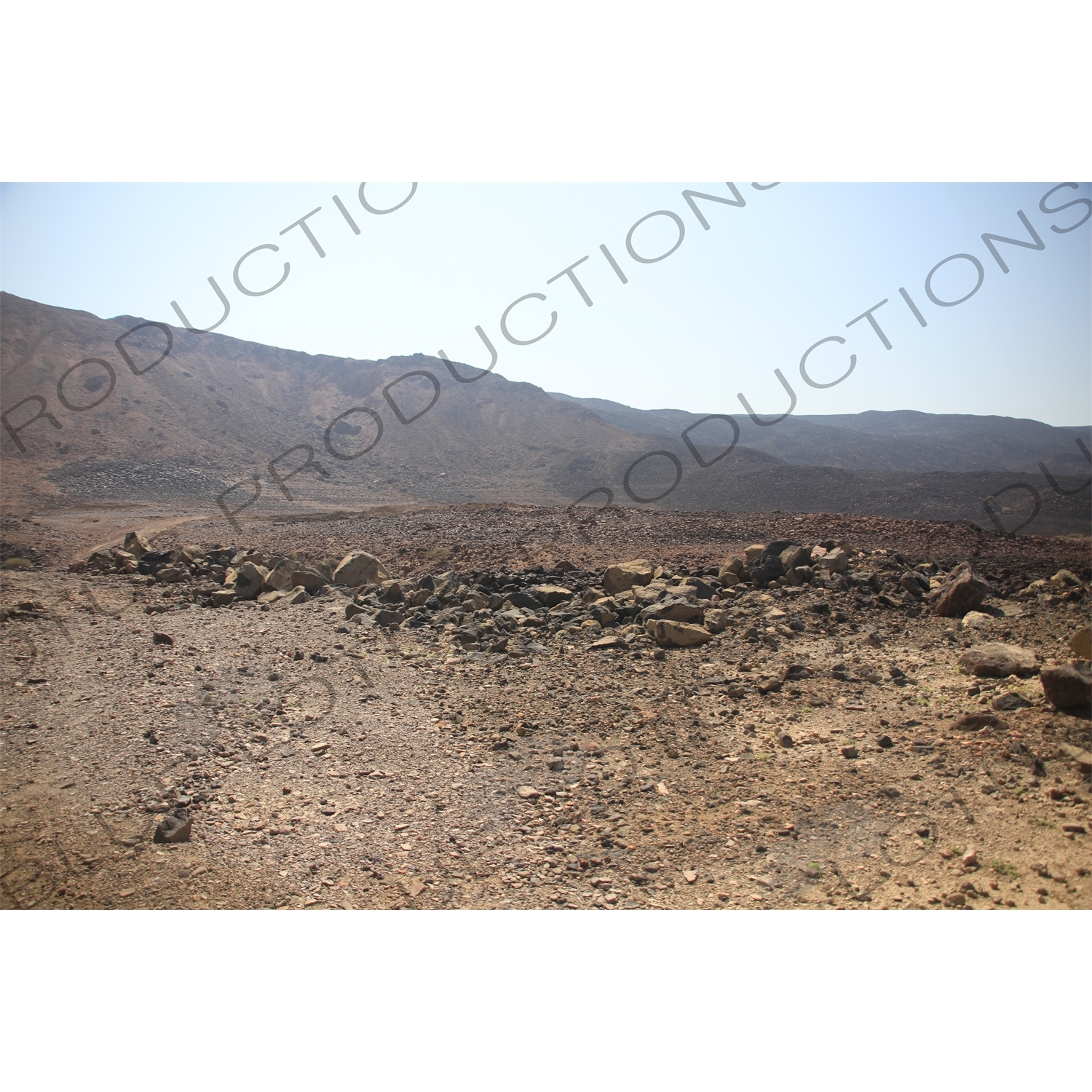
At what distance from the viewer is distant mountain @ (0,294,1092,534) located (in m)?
29.1

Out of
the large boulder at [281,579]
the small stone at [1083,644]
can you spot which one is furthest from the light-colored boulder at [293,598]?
the small stone at [1083,644]

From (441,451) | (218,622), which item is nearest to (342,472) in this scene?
(441,451)

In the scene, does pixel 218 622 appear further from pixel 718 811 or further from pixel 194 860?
pixel 718 811

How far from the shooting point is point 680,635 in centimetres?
653

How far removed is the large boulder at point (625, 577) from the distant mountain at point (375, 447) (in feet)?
30.3

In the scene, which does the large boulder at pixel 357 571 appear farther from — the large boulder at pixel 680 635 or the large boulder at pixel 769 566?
the large boulder at pixel 769 566

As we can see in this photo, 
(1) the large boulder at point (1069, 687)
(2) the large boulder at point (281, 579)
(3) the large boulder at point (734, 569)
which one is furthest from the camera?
(2) the large boulder at point (281, 579)

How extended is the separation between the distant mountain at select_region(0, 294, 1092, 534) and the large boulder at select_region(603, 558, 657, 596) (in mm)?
9239

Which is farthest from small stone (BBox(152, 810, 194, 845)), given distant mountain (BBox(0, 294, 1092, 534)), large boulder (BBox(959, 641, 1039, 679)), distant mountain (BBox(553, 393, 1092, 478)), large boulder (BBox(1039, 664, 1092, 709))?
distant mountain (BBox(553, 393, 1092, 478))

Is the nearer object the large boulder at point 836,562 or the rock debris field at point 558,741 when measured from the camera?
the rock debris field at point 558,741

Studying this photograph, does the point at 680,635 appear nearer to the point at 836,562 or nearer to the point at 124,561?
the point at 836,562

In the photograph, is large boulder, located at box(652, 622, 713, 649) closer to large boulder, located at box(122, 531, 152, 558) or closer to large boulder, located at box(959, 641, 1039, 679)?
large boulder, located at box(959, 641, 1039, 679)

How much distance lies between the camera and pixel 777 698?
5270mm

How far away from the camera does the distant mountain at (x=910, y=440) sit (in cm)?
5619
